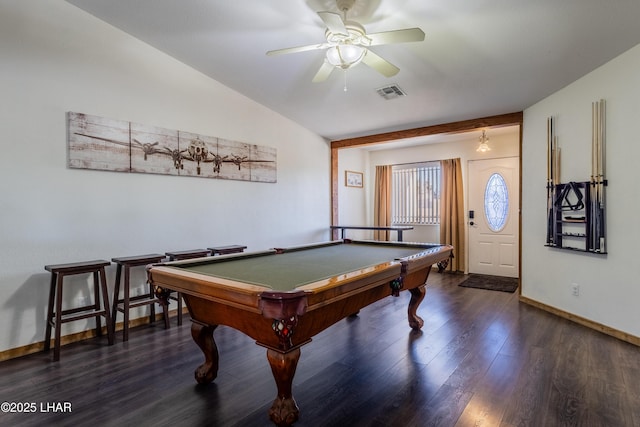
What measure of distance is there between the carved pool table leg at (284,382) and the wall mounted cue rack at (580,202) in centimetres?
301

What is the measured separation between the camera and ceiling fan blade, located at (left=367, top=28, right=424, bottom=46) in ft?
6.75

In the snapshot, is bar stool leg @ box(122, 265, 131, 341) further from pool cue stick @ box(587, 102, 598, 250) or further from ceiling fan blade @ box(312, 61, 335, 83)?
pool cue stick @ box(587, 102, 598, 250)

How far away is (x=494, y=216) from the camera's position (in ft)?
18.3

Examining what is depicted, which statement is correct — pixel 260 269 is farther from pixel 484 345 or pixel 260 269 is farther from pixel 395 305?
pixel 395 305

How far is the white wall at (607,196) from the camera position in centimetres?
275

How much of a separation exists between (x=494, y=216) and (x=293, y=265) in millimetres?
4512

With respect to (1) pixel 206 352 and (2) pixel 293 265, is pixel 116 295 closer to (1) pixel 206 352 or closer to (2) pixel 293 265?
(1) pixel 206 352

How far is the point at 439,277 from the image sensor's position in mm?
5469

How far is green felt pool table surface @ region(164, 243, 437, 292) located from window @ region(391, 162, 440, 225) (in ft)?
10.6

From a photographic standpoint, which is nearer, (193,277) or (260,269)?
(193,277)

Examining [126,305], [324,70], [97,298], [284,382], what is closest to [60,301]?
[97,298]

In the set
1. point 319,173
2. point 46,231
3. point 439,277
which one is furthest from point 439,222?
point 46,231

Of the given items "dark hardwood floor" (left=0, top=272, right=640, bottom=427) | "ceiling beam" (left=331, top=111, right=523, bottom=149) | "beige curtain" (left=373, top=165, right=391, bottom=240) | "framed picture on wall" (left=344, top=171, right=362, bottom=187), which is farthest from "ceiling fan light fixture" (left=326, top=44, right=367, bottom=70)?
"beige curtain" (left=373, top=165, right=391, bottom=240)

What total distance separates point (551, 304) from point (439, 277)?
191 cm
